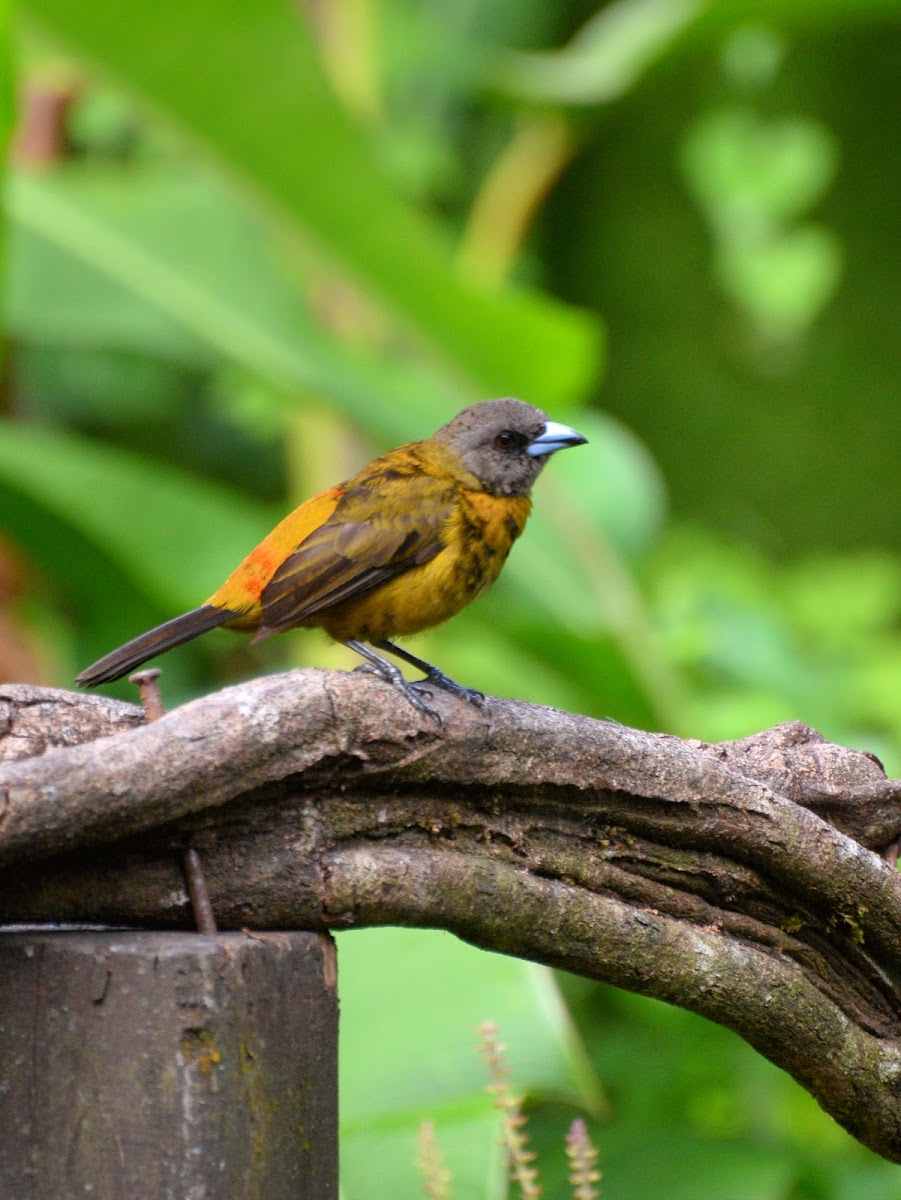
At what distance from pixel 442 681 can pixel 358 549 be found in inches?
11.4

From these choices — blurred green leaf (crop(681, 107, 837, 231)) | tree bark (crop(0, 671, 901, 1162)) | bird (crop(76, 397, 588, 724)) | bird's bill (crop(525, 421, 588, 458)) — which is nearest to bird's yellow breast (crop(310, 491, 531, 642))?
bird (crop(76, 397, 588, 724))

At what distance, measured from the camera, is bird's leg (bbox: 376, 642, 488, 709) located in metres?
2.12

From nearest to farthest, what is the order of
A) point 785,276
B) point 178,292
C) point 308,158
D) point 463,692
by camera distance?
point 463,692 < point 308,158 < point 178,292 < point 785,276

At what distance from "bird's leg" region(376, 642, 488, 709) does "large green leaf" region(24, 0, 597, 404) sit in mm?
2102

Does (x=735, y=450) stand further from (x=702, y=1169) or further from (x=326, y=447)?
(x=702, y=1169)

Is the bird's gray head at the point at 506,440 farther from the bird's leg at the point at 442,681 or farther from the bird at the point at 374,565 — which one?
the bird's leg at the point at 442,681

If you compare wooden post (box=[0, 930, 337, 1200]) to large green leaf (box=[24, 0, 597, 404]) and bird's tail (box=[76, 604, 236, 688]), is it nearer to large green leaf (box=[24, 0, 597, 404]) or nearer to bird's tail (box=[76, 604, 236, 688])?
bird's tail (box=[76, 604, 236, 688])

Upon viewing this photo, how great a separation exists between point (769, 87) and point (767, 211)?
4.40ft

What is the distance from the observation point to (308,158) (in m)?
4.84

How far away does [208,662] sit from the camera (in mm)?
6582

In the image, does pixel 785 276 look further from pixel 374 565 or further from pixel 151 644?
pixel 151 644

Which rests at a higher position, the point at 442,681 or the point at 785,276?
the point at 785,276

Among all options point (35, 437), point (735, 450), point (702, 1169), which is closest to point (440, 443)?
point (702, 1169)

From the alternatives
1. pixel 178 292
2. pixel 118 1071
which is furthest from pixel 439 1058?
pixel 178 292
